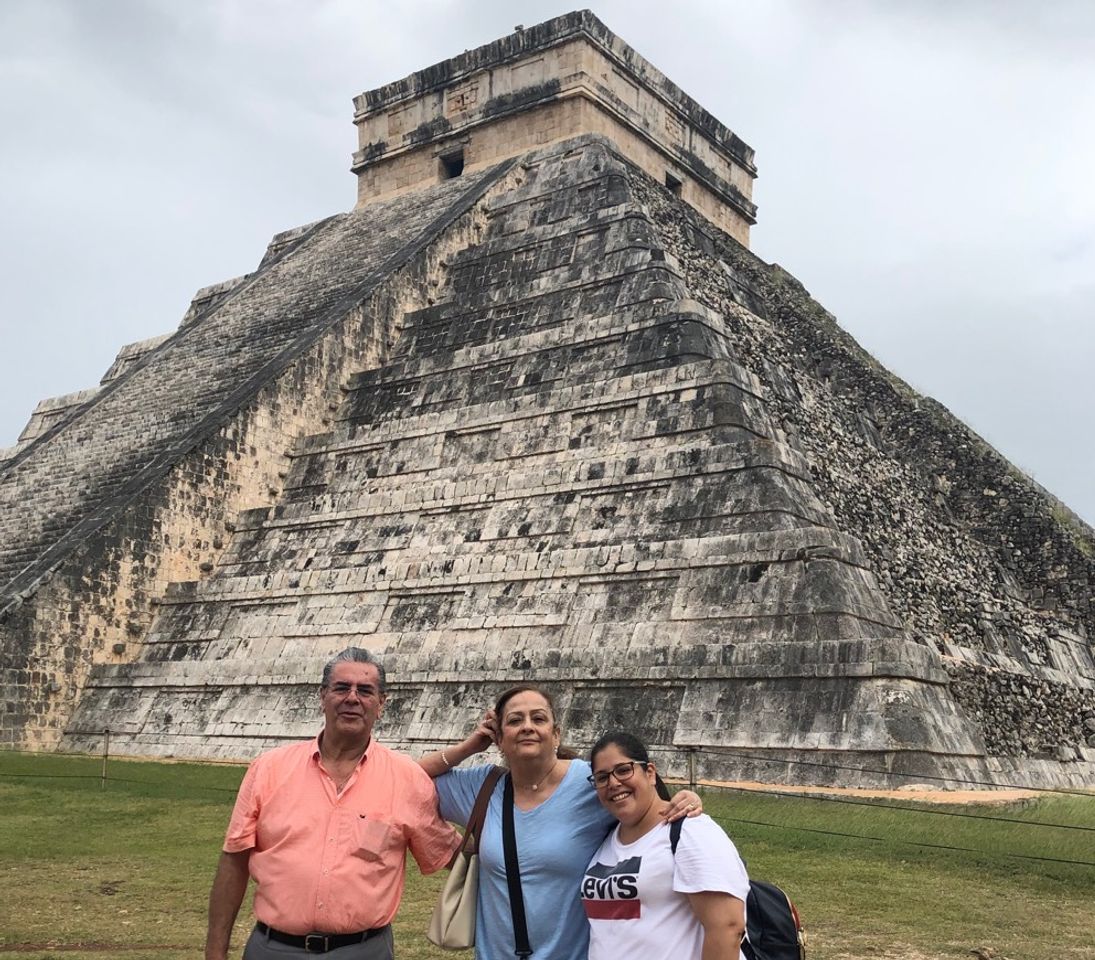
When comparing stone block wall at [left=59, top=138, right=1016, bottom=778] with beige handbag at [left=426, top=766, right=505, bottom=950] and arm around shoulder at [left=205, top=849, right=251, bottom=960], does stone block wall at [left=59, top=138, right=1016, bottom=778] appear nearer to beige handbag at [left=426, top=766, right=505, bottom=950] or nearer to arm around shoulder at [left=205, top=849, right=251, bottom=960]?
beige handbag at [left=426, top=766, right=505, bottom=950]

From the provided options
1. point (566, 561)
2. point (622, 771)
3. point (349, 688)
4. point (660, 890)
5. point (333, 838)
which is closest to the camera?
point (660, 890)

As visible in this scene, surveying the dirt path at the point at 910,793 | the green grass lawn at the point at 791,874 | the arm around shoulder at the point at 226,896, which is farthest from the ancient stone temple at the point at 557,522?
the arm around shoulder at the point at 226,896

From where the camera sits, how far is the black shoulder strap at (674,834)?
341 cm

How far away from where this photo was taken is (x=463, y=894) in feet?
12.3

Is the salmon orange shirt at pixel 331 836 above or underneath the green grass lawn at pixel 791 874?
above

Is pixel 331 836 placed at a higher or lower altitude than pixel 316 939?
higher

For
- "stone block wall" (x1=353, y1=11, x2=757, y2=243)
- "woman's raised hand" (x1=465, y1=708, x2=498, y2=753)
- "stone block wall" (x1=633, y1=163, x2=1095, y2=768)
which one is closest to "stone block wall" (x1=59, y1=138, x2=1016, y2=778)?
"stone block wall" (x1=633, y1=163, x2=1095, y2=768)

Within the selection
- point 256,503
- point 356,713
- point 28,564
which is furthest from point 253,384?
point 356,713

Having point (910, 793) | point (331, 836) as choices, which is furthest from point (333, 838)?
point (910, 793)

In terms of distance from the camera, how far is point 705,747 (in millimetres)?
11008

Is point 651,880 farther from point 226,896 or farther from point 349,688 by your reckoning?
point 226,896

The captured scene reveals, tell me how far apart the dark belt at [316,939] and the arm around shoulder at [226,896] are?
10 cm

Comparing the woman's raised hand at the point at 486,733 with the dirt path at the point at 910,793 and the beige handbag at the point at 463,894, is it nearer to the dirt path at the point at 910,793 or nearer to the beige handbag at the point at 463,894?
the beige handbag at the point at 463,894

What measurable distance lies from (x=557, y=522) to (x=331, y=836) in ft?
32.7
